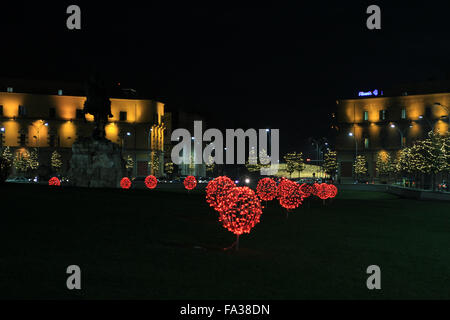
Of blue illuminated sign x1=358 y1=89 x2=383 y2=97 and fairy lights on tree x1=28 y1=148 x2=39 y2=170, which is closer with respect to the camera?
fairy lights on tree x1=28 y1=148 x2=39 y2=170

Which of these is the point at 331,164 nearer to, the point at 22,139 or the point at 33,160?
the point at 33,160

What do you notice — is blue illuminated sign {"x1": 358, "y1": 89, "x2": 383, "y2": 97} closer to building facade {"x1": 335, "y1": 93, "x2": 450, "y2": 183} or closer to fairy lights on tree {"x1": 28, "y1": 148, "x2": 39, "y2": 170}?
building facade {"x1": 335, "y1": 93, "x2": 450, "y2": 183}

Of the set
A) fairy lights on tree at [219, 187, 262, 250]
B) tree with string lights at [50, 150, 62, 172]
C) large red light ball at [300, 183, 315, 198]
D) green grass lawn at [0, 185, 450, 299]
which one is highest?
tree with string lights at [50, 150, 62, 172]

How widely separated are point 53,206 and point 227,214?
981cm

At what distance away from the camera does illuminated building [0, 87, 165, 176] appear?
105 metres

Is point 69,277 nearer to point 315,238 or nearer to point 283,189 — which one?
point 315,238

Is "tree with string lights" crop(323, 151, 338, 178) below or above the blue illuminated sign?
below

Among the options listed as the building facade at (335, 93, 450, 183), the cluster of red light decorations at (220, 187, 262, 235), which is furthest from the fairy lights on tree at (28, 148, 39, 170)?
the cluster of red light decorations at (220, 187, 262, 235)

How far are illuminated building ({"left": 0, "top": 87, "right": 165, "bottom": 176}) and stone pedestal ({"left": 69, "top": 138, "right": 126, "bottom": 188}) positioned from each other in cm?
5881

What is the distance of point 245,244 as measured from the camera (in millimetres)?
17875

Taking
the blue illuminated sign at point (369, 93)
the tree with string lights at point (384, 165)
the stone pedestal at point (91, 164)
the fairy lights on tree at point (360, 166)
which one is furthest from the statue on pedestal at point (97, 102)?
the blue illuminated sign at point (369, 93)

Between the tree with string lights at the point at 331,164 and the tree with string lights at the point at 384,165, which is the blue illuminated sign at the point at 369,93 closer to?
the tree with string lights at the point at 384,165
